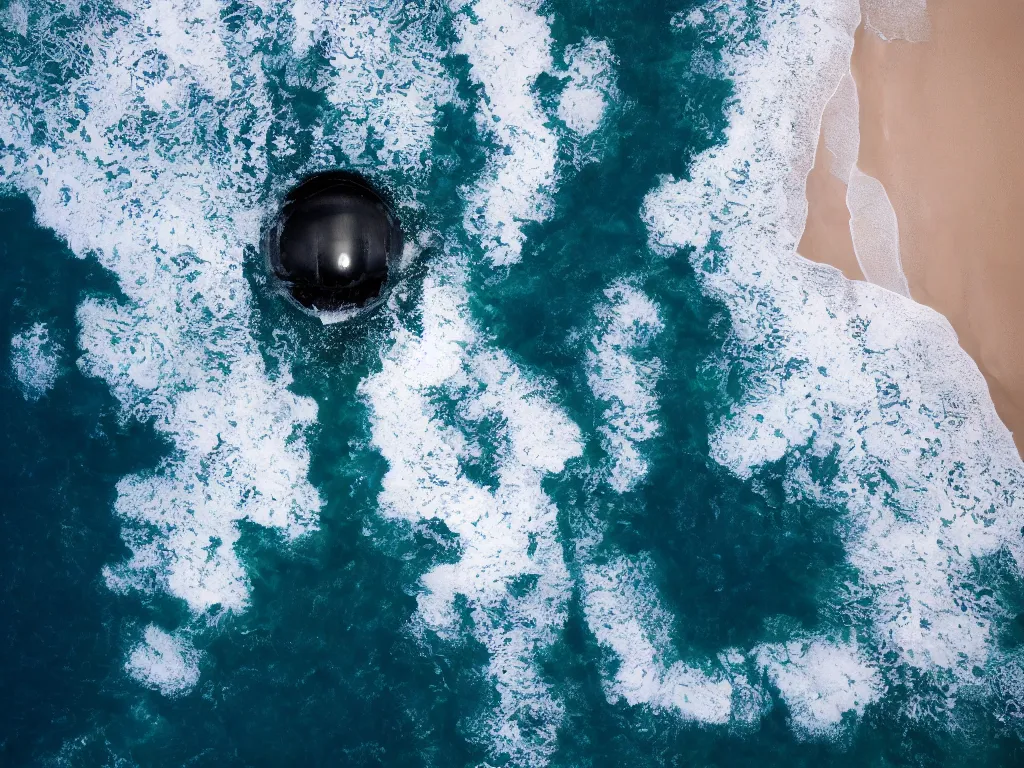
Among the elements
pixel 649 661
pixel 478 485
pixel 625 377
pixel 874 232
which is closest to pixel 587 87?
pixel 625 377

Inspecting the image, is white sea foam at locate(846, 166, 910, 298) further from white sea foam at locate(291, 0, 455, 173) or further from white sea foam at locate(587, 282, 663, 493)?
white sea foam at locate(291, 0, 455, 173)

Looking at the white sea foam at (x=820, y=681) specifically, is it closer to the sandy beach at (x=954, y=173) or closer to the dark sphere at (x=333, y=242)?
the sandy beach at (x=954, y=173)

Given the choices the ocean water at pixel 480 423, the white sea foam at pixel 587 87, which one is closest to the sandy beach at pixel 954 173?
the ocean water at pixel 480 423

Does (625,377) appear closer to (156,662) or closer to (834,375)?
(834,375)

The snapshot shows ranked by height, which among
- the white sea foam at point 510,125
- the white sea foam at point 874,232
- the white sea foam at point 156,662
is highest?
the white sea foam at point 510,125

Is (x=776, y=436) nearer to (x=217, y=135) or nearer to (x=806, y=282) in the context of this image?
(x=806, y=282)
